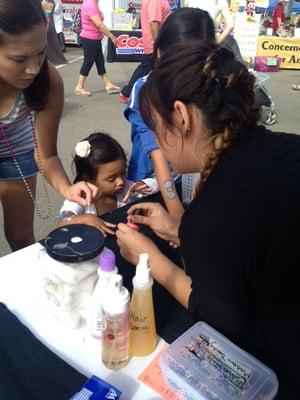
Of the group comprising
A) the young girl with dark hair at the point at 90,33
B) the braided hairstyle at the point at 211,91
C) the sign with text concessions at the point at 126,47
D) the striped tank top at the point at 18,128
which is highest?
the braided hairstyle at the point at 211,91

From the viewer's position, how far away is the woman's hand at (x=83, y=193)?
1313 millimetres

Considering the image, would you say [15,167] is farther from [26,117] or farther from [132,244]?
[132,244]

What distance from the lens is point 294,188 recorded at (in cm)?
74

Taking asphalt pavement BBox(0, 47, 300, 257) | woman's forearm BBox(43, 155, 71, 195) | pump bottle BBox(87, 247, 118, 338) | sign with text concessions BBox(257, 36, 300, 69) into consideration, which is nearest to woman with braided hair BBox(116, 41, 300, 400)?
pump bottle BBox(87, 247, 118, 338)

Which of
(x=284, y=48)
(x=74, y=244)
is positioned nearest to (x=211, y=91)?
(x=74, y=244)

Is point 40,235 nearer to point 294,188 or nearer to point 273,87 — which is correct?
point 294,188

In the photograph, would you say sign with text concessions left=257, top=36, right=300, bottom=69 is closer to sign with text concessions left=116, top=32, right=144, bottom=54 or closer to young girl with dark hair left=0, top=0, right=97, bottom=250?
sign with text concessions left=116, top=32, right=144, bottom=54

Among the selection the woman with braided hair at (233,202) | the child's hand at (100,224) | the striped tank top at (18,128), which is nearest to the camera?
the woman with braided hair at (233,202)

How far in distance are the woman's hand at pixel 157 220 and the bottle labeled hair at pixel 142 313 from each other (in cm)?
42

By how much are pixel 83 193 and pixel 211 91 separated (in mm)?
628

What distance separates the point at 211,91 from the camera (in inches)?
33.0

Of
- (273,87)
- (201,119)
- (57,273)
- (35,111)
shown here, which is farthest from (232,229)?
(273,87)

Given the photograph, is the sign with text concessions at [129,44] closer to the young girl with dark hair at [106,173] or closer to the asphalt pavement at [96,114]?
the asphalt pavement at [96,114]

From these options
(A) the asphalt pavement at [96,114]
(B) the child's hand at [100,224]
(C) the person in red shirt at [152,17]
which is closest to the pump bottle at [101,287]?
(B) the child's hand at [100,224]
